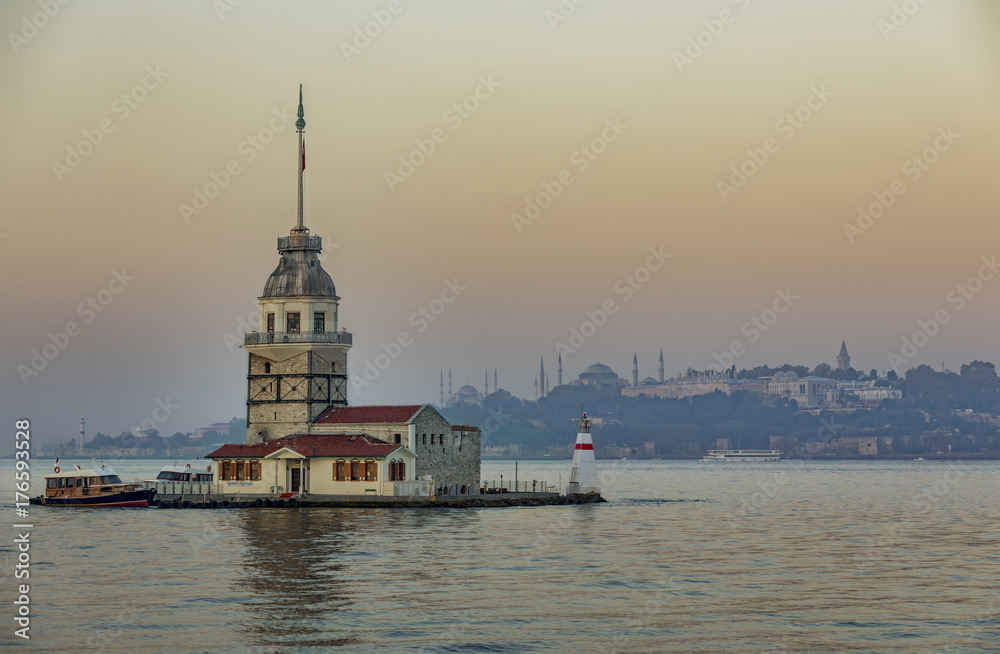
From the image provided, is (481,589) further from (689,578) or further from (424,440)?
(424,440)

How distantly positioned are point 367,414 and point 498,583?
34.3 meters

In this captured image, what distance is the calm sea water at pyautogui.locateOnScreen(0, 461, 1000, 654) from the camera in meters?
33.2

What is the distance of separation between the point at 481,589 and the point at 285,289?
41245 millimetres

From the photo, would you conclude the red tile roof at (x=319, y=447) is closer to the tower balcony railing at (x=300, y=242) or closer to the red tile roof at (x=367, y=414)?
the red tile roof at (x=367, y=414)

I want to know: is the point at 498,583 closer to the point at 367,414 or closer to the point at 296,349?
the point at 367,414

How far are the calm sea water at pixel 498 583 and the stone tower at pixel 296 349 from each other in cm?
756

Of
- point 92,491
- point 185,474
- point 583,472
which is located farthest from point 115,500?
point 583,472

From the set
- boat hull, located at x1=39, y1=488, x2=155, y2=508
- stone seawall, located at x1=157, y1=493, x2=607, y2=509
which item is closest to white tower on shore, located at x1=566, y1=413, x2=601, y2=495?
stone seawall, located at x1=157, y1=493, x2=607, y2=509

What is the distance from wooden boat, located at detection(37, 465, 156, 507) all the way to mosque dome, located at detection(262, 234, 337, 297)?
45.2 ft

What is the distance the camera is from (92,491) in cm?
7969

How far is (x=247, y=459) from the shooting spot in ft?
245

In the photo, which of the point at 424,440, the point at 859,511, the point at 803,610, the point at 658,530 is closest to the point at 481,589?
the point at 803,610

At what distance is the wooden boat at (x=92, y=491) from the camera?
78750 mm

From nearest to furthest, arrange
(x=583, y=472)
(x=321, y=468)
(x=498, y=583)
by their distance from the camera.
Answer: (x=498, y=583) < (x=321, y=468) < (x=583, y=472)
